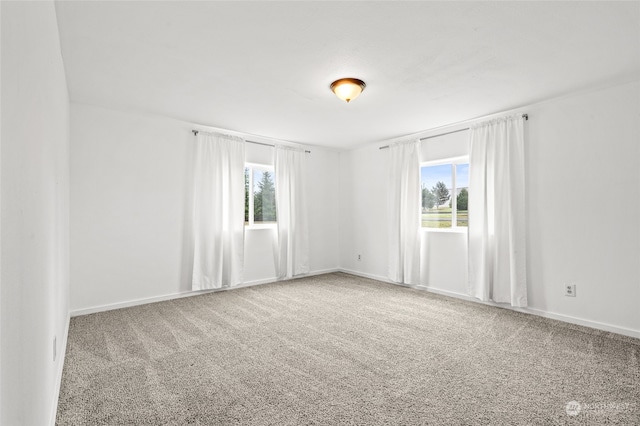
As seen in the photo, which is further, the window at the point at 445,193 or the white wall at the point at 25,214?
the window at the point at 445,193

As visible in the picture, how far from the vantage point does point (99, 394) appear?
2115mm

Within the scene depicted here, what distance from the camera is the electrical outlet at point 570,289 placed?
3.47 m

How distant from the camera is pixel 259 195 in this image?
5445 mm

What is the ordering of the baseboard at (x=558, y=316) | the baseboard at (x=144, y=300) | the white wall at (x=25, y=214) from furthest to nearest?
the baseboard at (x=144, y=300) < the baseboard at (x=558, y=316) < the white wall at (x=25, y=214)

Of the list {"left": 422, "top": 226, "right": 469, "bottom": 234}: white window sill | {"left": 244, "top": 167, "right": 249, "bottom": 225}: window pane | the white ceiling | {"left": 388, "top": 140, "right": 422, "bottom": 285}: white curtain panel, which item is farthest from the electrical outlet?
{"left": 244, "top": 167, "right": 249, "bottom": 225}: window pane

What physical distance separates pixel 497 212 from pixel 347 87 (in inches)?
98.3

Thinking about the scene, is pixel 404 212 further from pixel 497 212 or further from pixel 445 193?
pixel 497 212

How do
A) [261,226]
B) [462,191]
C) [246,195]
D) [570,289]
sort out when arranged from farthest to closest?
[261,226] < [246,195] < [462,191] < [570,289]

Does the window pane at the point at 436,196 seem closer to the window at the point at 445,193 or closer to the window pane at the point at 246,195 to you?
the window at the point at 445,193

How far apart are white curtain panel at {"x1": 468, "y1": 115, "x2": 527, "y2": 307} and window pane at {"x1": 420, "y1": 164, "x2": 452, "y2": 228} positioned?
0.51 metres

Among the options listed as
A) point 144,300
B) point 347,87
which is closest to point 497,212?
point 347,87

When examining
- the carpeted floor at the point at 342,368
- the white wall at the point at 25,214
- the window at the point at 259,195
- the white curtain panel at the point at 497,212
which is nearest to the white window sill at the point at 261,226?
the window at the point at 259,195

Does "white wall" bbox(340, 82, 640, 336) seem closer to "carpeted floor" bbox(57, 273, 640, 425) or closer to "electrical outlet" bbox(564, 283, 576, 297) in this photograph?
"electrical outlet" bbox(564, 283, 576, 297)

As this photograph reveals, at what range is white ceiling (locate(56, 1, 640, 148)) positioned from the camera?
2064 millimetres
